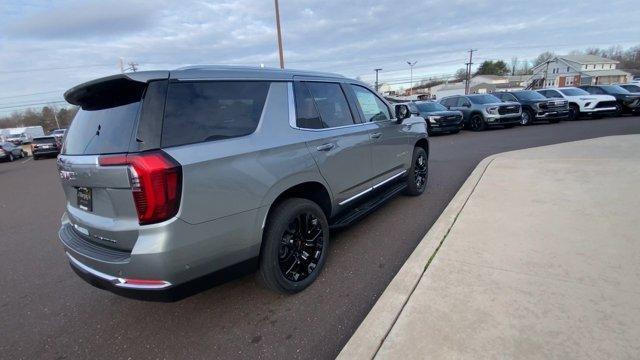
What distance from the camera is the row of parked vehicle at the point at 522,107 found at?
1548 centimetres

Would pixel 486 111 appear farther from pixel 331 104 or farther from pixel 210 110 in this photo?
pixel 210 110

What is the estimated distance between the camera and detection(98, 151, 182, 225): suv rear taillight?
6.99 feet

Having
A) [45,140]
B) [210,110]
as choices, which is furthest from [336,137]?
[45,140]

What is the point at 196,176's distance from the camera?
2.25 metres

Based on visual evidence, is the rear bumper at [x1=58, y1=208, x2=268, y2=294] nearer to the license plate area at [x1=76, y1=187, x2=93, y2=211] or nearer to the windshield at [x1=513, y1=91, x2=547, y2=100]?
the license plate area at [x1=76, y1=187, x2=93, y2=211]

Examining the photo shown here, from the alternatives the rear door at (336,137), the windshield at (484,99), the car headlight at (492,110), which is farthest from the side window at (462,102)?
the rear door at (336,137)

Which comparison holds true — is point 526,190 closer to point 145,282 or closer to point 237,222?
point 237,222

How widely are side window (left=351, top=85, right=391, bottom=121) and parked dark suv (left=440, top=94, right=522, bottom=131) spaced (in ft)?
41.0

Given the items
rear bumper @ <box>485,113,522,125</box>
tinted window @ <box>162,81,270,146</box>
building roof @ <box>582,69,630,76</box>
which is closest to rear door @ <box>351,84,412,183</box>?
tinted window @ <box>162,81,270,146</box>

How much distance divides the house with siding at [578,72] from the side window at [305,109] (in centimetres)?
8330

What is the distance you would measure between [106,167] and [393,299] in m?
Answer: 2.24

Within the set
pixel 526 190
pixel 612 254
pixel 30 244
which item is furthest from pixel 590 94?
pixel 30 244

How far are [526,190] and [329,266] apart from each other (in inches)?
138

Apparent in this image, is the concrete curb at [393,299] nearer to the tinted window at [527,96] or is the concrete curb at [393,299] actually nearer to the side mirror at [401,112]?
the side mirror at [401,112]
